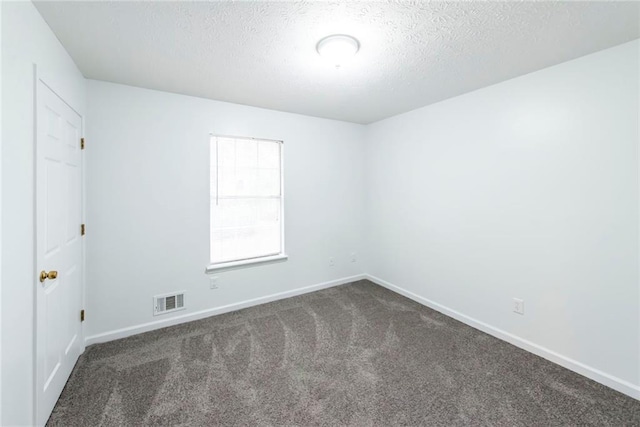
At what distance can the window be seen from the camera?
3.25 m

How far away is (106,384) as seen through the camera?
6.68 feet

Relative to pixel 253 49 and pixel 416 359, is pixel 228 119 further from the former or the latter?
pixel 416 359

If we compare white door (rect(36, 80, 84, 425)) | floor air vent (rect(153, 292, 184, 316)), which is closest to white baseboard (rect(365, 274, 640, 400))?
floor air vent (rect(153, 292, 184, 316))

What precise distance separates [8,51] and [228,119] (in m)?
1.98

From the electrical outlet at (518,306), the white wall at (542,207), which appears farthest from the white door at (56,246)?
the electrical outlet at (518,306)

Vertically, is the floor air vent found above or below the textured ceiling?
below

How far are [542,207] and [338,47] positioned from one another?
213 centimetres

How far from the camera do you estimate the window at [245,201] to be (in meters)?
3.25

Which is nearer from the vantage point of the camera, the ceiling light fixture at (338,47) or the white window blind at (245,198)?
the ceiling light fixture at (338,47)

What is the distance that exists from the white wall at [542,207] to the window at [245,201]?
1.79 m

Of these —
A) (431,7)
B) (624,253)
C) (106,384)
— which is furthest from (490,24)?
(106,384)

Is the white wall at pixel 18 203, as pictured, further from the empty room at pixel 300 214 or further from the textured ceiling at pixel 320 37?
the textured ceiling at pixel 320 37

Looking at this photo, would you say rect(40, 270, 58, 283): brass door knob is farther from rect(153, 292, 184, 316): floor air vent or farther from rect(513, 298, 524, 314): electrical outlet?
rect(513, 298, 524, 314): electrical outlet

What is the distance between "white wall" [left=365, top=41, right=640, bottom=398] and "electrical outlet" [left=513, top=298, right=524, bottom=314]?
5 cm
